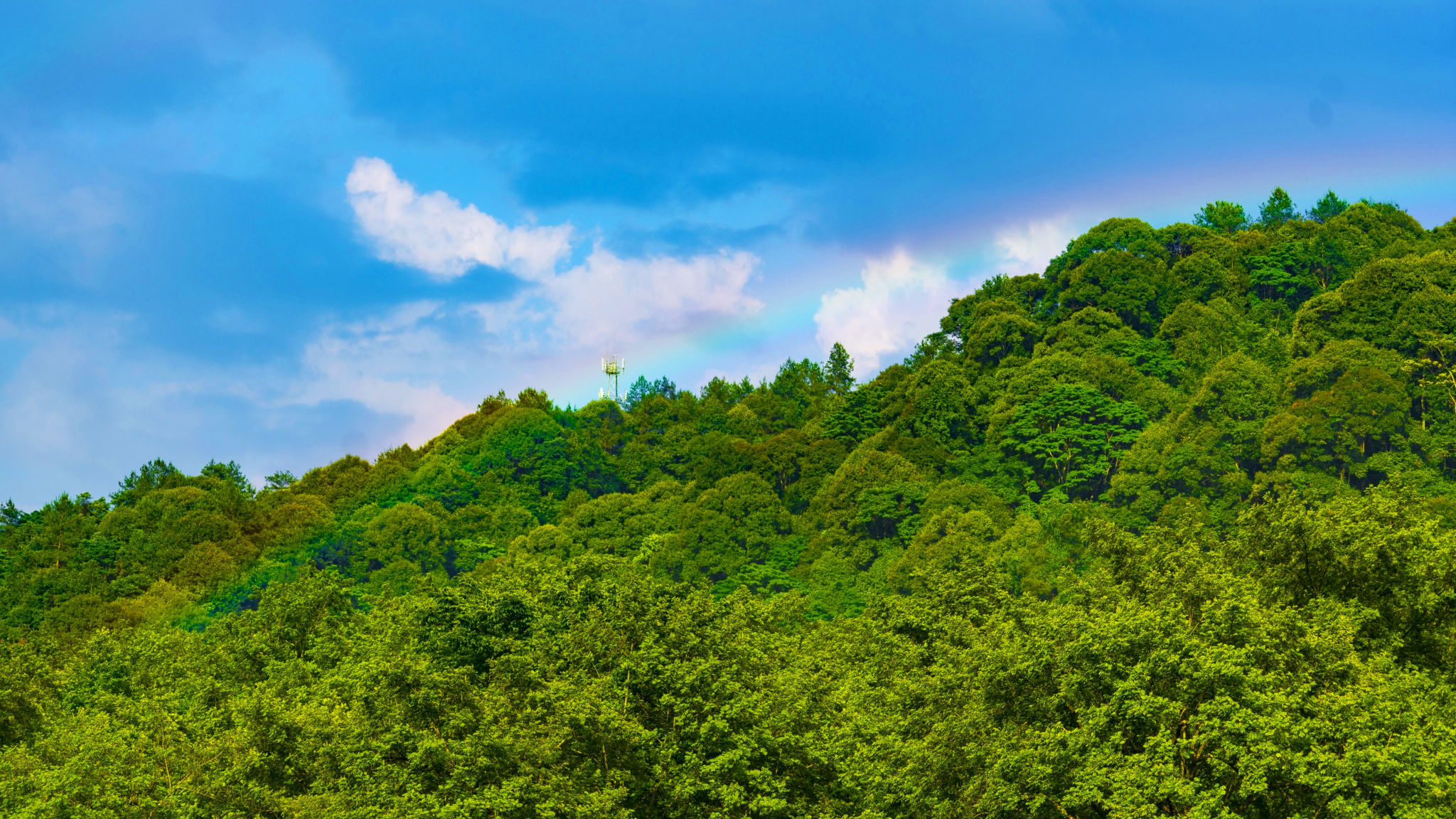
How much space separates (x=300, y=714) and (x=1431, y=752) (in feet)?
101

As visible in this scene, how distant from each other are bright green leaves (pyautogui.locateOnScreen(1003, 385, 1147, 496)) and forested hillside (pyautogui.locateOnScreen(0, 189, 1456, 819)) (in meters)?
0.30

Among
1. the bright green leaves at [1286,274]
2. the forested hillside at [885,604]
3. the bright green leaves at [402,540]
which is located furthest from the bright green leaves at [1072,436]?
the bright green leaves at [402,540]

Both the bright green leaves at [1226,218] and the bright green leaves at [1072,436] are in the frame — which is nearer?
the bright green leaves at [1072,436]

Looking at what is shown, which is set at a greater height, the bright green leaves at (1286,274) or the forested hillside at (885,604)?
the bright green leaves at (1286,274)

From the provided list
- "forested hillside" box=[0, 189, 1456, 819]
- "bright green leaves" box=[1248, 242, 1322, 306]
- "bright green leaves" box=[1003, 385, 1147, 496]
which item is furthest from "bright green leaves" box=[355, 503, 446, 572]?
"bright green leaves" box=[1248, 242, 1322, 306]

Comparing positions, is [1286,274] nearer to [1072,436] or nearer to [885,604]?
[1072,436]

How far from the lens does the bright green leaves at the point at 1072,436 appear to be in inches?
3467

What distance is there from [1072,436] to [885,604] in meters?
44.8

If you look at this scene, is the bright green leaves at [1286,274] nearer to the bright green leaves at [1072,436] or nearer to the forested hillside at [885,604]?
the forested hillside at [885,604]

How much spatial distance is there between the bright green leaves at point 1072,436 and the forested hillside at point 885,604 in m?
Answer: 0.30

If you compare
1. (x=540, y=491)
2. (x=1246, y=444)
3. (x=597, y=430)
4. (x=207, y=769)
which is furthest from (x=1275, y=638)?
(x=597, y=430)

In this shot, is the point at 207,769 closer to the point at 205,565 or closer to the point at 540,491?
the point at 205,565

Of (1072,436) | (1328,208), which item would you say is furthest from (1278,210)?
(1072,436)

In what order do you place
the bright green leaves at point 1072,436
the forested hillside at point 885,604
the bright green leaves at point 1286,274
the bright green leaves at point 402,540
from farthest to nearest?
the bright green leaves at point 1286,274, the bright green leaves at point 402,540, the bright green leaves at point 1072,436, the forested hillside at point 885,604
